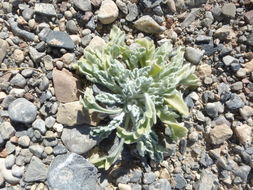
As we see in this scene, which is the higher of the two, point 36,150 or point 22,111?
point 22,111

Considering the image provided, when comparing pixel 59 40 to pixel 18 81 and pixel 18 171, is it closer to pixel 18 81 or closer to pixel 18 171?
pixel 18 81

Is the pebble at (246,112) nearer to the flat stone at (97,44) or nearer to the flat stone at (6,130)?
the flat stone at (97,44)

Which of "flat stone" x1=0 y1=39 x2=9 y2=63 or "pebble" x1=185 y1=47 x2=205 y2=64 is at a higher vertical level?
"pebble" x1=185 y1=47 x2=205 y2=64

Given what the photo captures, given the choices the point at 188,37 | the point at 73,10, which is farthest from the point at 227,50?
the point at 73,10

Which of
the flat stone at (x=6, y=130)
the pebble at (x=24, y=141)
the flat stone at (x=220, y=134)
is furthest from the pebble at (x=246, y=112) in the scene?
the flat stone at (x=6, y=130)

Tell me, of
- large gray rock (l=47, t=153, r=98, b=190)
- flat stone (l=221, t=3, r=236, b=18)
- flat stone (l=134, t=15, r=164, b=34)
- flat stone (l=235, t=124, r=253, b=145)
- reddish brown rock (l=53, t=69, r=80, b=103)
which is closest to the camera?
large gray rock (l=47, t=153, r=98, b=190)

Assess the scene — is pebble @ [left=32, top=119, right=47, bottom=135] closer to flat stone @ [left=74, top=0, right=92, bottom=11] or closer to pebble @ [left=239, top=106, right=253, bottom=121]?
flat stone @ [left=74, top=0, right=92, bottom=11]

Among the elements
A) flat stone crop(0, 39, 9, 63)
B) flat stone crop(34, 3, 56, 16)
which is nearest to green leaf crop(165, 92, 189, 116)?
flat stone crop(34, 3, 56, 16)

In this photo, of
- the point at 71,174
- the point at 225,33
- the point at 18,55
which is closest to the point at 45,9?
the point at 18,55
